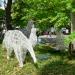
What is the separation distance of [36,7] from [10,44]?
5.05 feet

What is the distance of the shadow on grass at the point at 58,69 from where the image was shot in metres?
8.12

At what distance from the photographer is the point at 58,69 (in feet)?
27.4

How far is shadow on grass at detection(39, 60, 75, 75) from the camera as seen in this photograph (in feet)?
26.6

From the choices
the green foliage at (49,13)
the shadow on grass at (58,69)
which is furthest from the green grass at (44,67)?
the green foliage at (49,13)

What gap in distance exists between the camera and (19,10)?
762 inches

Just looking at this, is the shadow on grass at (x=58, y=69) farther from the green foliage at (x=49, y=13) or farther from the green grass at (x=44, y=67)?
the green foliage at (x=49, y=13)

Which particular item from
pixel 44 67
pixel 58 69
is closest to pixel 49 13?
pixel 44 67

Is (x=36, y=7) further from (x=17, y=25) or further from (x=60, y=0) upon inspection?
(x=17, y=25)

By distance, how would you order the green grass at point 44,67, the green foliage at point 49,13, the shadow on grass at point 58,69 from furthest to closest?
the green foliage at point 49,13, the green grass at point 44,67, the shadow on grass at point 58,69

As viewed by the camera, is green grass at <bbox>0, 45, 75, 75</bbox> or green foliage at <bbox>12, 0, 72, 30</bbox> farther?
green foliage at <bbox>12, 0, 72, 30</bbox>

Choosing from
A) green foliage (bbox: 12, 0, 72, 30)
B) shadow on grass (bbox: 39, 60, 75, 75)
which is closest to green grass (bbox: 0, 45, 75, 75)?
shadow on grass (bbox: 39, 60, 75, 75)

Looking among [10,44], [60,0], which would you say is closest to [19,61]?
[10,44]

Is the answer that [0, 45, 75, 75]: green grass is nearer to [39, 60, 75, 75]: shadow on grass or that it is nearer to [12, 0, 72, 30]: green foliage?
[39, 60, 75, 75]: shadow on grass

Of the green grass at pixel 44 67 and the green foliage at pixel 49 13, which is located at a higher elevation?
the green foliage at pixel 49 13
